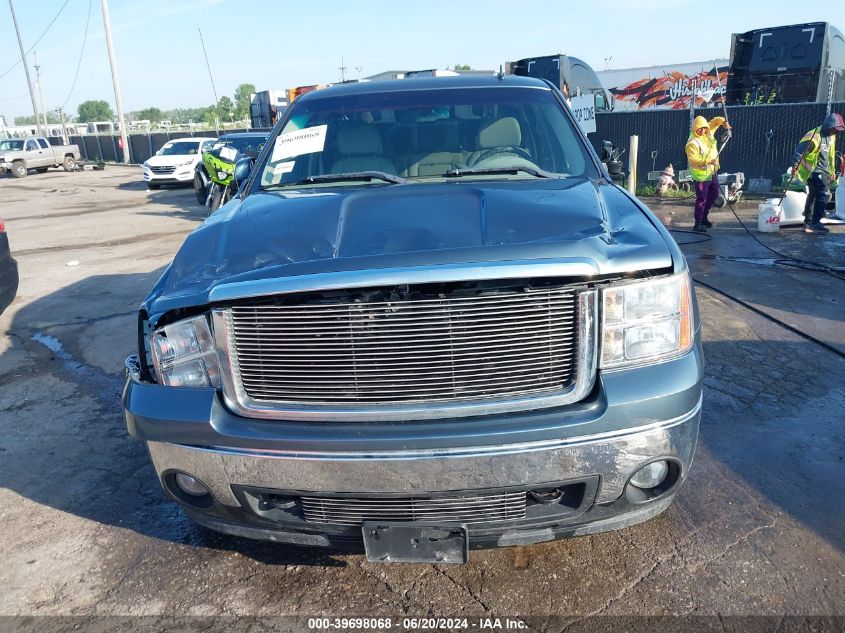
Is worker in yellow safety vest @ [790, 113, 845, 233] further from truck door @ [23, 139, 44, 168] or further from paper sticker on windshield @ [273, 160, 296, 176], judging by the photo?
truck door @ [23, 139, 44, 168]

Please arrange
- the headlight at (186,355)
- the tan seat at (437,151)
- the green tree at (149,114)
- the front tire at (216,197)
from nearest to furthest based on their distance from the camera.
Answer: the headlight at (186,355) < the tan seat at (437,151) < the front tire at (216,197) < the green tree at (149,114)

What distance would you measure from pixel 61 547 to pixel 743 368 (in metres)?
4.27

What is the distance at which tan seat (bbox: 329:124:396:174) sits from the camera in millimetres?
3779

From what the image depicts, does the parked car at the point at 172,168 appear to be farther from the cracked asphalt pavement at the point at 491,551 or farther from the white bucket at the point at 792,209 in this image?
the cracked asphalt pavement at the point at 491,551

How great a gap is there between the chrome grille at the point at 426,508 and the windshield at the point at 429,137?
1.79 meters

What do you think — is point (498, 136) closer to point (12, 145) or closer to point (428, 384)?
point (428, 384)

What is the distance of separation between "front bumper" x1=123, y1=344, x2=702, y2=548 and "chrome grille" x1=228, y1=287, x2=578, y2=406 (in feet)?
0.37

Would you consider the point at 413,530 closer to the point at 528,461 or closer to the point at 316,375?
Result: the point at 528,461

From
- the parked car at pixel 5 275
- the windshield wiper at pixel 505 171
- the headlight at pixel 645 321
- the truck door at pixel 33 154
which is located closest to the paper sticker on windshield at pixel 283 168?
the windshield wiper at pixel 505 171

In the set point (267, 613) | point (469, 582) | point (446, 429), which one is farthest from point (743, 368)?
point (267, 613)

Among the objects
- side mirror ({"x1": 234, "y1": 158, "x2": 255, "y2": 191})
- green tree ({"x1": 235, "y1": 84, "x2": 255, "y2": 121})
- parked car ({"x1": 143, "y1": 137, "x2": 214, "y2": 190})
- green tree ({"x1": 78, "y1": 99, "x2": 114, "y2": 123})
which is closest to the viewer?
side mirror ({"x1": 234, "y1": 158, "x2": 255, "y2": 191})

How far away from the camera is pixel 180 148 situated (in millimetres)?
22797

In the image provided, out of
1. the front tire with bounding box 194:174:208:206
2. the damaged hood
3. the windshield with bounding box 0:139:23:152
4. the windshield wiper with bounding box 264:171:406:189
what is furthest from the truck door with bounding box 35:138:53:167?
the damaged hood

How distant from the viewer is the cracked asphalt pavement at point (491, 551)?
264 cm
